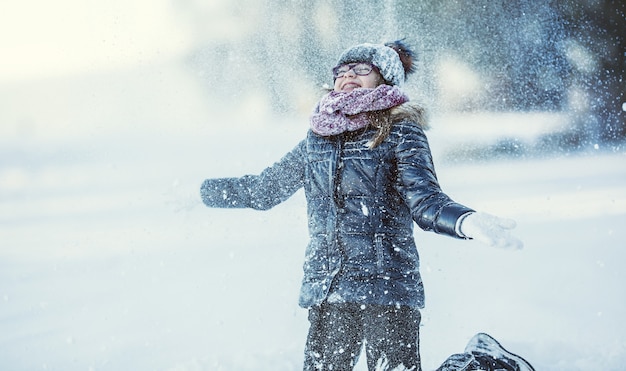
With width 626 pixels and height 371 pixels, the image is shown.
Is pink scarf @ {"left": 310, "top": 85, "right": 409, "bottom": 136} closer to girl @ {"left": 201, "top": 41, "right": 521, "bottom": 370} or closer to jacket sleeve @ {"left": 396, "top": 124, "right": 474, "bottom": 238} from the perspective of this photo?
girl @ {"left": 201, "top": 41, "right": 521, "bottom": 370}

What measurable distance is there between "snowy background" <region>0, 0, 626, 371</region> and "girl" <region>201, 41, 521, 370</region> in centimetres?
74

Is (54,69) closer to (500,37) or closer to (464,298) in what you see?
(500,37)

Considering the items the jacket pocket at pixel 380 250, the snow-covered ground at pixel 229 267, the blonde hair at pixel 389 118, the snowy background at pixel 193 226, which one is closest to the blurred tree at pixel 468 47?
the snowy background at pixel 193 226

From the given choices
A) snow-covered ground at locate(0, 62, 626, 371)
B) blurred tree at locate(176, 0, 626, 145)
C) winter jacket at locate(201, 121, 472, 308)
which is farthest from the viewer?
blurred tree at locate(176, 0, 626, 145)

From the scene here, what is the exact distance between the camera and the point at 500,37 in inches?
365

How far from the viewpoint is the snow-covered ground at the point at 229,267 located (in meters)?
2.97

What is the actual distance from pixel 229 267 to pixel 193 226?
Answer: 1.51 meters

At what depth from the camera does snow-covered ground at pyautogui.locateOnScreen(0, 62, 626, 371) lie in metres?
2.97

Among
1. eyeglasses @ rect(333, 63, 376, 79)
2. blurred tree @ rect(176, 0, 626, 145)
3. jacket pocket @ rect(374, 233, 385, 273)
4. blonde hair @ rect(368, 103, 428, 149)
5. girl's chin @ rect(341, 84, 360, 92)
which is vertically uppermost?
blurred tree @ rect(176, 0, 626, 145)

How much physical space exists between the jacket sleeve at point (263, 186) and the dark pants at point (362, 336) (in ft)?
1.45

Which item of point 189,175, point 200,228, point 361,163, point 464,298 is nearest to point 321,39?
point 189,175

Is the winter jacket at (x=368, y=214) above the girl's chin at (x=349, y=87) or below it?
below

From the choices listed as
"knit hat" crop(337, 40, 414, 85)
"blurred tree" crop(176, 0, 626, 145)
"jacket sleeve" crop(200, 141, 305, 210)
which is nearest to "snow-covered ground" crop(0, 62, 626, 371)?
"jacket sleeve" crop(200, 141, 305, 210)

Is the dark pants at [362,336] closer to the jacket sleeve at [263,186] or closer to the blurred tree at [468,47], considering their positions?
the jacket sleeve at [263,186]
